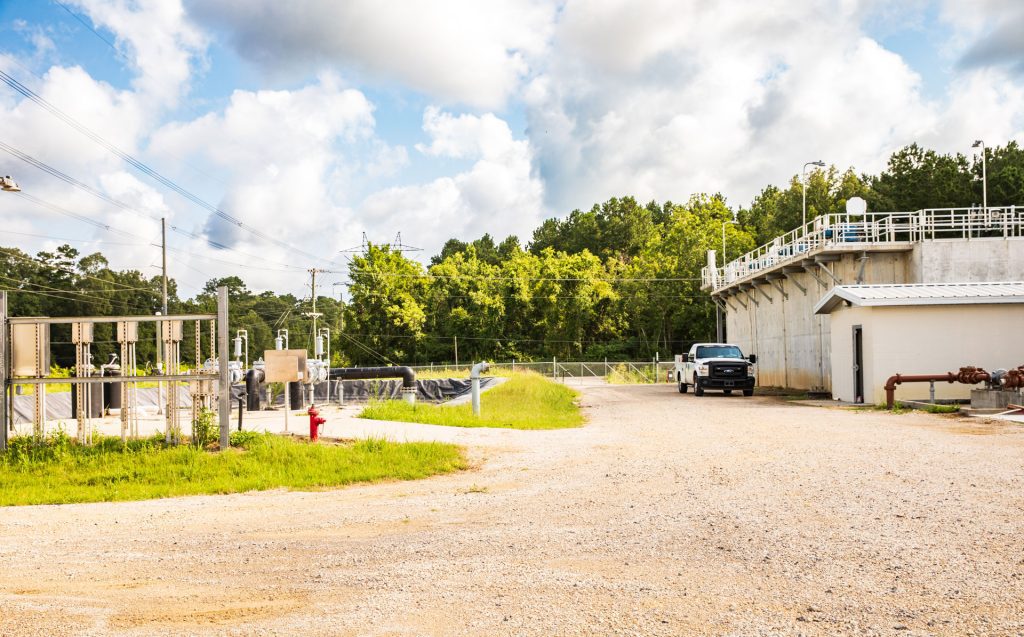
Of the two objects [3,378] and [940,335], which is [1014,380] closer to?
[940,335]

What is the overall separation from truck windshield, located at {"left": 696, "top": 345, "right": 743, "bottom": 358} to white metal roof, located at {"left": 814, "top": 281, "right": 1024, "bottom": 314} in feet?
22.7

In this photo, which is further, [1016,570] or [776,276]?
[776,276]

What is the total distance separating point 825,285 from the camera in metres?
37.2

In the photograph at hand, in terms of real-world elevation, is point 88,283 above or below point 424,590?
above

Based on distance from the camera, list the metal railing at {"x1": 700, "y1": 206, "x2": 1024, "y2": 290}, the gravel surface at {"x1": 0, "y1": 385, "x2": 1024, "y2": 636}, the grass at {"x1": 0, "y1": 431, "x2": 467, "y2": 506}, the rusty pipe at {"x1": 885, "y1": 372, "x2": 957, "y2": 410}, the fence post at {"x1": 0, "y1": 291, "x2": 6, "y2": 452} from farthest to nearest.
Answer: the metal railing at {"x1": 700, "y1": 206, "x2": 1024, "y2": 290} → the rusty pipe at {"x1": 885, "y1": 372, "x2": 957, "y2": 410} → the fence post at {"x1": 0, "y1": 291, "x2": 6, "y2": 452} → the grass at {"x1": 0, "y1": 431, "x2": 467, "y2": 506} → the gravel surface at {"x1": 0, "y1": 385, "x2": 1024, "y2": 636}

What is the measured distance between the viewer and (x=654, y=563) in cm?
637

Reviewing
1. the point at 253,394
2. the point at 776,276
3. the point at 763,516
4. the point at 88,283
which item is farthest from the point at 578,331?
the point at 763,516

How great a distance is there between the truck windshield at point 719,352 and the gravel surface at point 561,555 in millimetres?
23175

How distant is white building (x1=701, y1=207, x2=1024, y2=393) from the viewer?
34094 mm

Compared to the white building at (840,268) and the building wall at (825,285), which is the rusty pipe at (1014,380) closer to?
the white building at (840,268)

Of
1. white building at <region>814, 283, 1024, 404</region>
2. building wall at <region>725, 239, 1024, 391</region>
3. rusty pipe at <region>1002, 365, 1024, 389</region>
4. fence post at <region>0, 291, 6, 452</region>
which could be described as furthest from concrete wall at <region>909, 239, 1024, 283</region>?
fence post at <region>0, 291, 6, 452</region>

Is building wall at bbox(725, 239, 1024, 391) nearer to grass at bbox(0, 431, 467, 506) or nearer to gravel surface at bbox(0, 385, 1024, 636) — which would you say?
grass at bbox(0, 431, 467, 506)

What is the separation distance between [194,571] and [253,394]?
2211cm

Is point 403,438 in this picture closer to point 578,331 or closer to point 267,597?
point 267,597
